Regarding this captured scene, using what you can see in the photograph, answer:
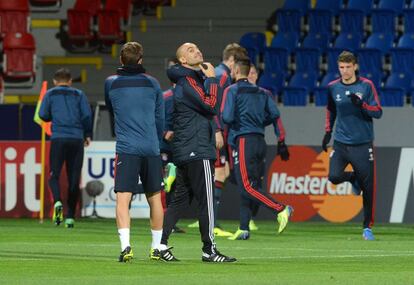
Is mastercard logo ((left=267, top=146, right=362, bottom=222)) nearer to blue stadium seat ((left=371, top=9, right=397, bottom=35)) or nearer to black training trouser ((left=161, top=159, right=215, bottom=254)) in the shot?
blue stadium seat ((left=371, top=9, right=397, bottom=35))

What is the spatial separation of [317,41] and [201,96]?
1517 cm

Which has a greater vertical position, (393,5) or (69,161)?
(393,5)

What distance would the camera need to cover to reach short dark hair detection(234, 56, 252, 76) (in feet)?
55.1

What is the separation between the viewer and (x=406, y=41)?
87.9 feet

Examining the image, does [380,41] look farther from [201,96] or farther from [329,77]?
[201,96]

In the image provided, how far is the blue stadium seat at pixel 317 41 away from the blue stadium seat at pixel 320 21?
137mm

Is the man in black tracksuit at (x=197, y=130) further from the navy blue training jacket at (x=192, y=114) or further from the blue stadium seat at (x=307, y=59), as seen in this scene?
the blue stadium seat at (x=307, y=59)

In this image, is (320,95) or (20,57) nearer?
(320,95)

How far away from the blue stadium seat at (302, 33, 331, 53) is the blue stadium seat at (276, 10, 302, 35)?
491 mm

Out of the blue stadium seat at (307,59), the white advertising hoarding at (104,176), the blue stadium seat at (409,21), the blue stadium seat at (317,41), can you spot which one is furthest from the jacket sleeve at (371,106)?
the blue stadium seat at (317,41)

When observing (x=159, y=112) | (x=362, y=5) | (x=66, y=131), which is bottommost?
(x=66, y=131)

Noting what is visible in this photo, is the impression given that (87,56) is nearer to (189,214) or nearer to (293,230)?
(189,214)

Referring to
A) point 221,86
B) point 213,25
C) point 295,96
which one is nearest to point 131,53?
point 221,86

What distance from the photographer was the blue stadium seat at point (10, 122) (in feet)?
81.0
